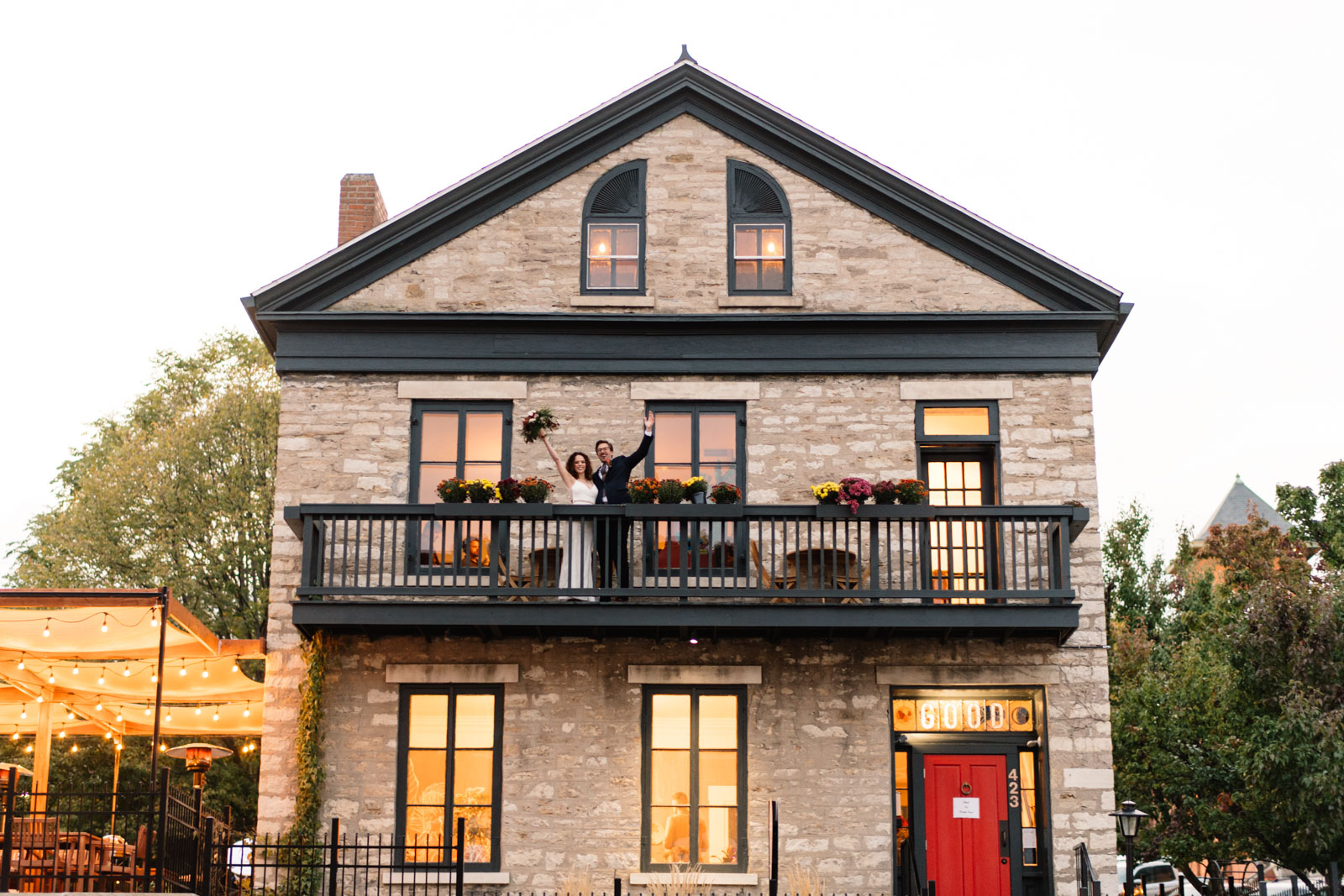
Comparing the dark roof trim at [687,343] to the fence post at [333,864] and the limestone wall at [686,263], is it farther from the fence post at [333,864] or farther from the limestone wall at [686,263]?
the fence post at [333,864]

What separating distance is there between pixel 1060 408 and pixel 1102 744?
3566 mm

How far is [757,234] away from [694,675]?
505cm

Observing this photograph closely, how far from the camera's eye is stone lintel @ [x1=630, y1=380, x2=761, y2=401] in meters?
14.4

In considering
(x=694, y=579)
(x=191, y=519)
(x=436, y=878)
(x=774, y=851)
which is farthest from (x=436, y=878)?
(x=191, y=519)

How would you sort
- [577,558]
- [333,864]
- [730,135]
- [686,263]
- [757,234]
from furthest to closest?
1. [730,135]
2. [757,234]
3. [686,263]
4. [577,558]
5. [333,864]

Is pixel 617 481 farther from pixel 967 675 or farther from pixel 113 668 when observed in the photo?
pixel 113 668

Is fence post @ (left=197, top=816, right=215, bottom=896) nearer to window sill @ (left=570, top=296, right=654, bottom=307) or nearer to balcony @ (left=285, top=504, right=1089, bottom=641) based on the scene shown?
balcony @ (left=285, top=504, right=1089, bottom=641)

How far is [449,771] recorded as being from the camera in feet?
43.9

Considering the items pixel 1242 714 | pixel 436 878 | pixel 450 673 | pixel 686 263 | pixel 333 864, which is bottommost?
pixel 436 878

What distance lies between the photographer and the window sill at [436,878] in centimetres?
1295

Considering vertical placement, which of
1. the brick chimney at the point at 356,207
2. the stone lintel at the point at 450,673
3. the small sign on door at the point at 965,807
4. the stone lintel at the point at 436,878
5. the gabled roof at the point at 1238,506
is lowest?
the stone lintel at the point at 436,878

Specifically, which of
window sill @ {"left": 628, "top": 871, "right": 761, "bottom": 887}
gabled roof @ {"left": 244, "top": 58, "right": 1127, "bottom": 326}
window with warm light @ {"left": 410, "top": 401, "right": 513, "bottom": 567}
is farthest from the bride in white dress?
gabled roof @ {"left": 244, "top": 58, "right": 1127, "bottom": 326}

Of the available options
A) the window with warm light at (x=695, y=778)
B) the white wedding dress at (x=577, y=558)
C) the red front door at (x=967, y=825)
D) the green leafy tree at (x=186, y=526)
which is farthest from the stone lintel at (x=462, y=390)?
the green leafy tree at (x=186, y=526)

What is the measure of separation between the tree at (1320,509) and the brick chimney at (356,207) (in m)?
24.5
